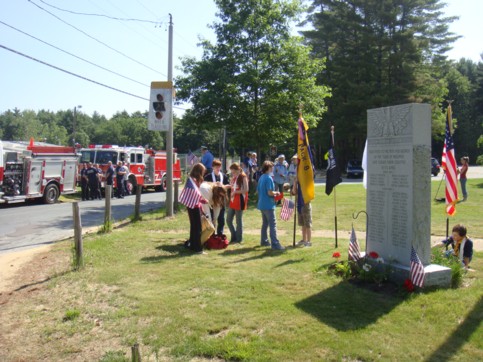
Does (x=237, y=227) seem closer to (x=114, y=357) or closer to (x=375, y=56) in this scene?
(x=114, y=357)

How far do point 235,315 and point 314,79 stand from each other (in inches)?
647

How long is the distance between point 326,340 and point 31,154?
1823 cm

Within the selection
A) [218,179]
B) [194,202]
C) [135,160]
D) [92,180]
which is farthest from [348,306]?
[135,160]

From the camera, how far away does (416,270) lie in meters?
6.02

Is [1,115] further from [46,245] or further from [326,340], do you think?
[326,340]

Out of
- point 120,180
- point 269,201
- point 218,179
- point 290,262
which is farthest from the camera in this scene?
point 120,180

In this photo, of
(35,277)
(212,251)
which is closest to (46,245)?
(35,277)

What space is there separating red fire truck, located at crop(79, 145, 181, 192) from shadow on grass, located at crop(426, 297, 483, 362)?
63.3 ft

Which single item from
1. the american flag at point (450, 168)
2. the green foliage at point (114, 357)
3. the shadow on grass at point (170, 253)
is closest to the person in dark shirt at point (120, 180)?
the shadow on grass at point (170, 253)

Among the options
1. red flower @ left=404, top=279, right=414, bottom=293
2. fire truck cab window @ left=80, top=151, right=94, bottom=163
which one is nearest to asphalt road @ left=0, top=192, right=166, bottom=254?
fire truck cab window @ left=80, top=151, right=94, bottom=163

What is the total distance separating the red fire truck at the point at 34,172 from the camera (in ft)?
61.4

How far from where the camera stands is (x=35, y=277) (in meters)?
7.52

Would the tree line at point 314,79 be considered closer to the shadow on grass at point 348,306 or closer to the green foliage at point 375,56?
the green foliage at point 375,56

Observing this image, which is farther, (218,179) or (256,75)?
(256,75)
